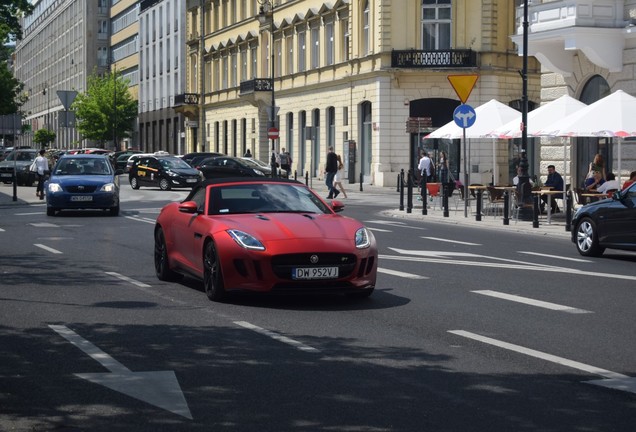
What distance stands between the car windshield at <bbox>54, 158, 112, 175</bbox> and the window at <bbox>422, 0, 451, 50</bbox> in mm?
26629

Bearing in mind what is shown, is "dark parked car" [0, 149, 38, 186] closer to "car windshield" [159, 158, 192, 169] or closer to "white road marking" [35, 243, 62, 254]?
"car windshield" [159, 158, 192, 169]

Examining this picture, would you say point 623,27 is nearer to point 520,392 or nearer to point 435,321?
point 435,321

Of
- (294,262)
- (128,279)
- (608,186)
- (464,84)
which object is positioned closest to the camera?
(294,262)

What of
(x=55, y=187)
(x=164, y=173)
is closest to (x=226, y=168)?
(x=164, y=173)

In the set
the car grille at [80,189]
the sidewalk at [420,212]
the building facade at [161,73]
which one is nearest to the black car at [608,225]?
the sidewalk at [420,212]

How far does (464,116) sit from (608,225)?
11.6m

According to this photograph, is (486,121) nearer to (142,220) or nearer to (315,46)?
(142,220)

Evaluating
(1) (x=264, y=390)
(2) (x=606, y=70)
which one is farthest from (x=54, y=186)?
(1) (x=264, y=390)

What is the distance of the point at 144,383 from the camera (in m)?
8.48

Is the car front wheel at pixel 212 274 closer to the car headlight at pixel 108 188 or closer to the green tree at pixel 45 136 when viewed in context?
the car headlight at pixel 108 188

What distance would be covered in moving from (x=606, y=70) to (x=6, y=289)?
77.5 ft

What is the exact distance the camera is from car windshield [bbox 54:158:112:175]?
110ft

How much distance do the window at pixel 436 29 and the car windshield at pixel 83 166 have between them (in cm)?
2663

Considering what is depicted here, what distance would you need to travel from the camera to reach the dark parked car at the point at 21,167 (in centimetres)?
5869
